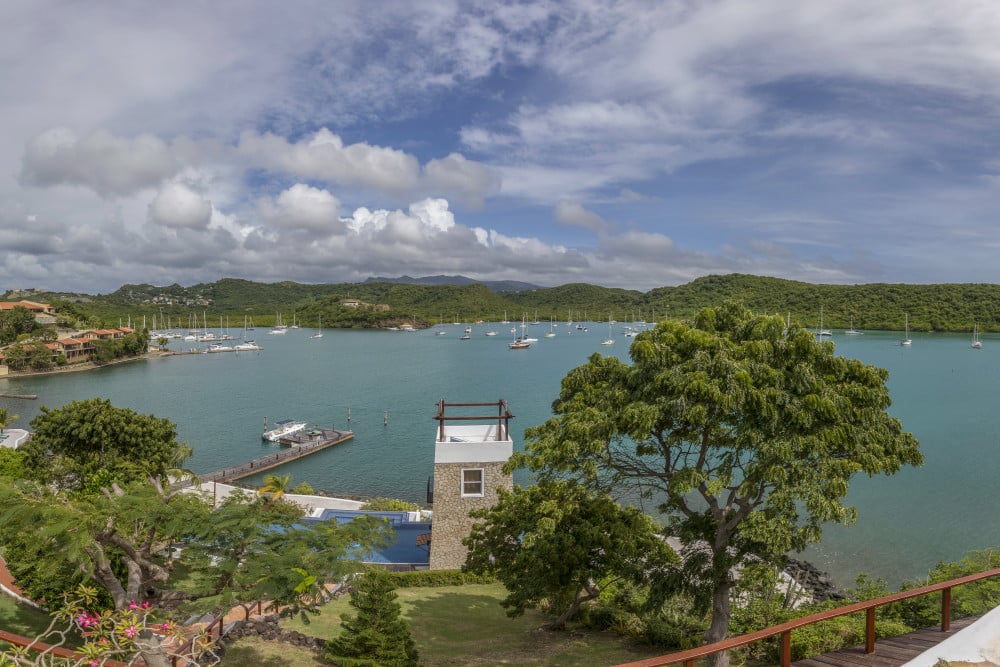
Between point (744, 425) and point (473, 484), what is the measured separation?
1018 cm

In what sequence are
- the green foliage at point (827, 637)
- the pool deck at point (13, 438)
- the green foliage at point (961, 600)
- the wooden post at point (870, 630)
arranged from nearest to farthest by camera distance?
the wooden post at point (870, 630)
the green foliage at point (961, 600)
the green foliage at point (827, 637)
the pool deck at point (13, 438)

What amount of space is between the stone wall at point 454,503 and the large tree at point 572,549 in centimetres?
410

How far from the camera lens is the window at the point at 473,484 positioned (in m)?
16.5

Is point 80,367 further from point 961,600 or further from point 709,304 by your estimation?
point 709,304

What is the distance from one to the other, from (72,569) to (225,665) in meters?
3.22

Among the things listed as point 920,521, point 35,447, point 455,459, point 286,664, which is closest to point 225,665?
point 286,664

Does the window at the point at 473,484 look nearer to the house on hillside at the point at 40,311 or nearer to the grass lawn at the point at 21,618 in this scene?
the grass lawn at the point at 21,618

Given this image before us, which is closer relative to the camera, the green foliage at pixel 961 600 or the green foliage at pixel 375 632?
the green foliage at pixel 961 600

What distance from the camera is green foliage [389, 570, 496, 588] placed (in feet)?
52.7

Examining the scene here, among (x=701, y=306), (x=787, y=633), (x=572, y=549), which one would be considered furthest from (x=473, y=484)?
(x=701, y=306)

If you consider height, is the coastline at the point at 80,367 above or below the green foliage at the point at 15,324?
below

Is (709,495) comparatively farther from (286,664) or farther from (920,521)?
(920,521)

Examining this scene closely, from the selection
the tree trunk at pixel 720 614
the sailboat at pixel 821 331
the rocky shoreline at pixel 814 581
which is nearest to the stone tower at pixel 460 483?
the tree trunk at pixel 720 614

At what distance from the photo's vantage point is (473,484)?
1658cm
